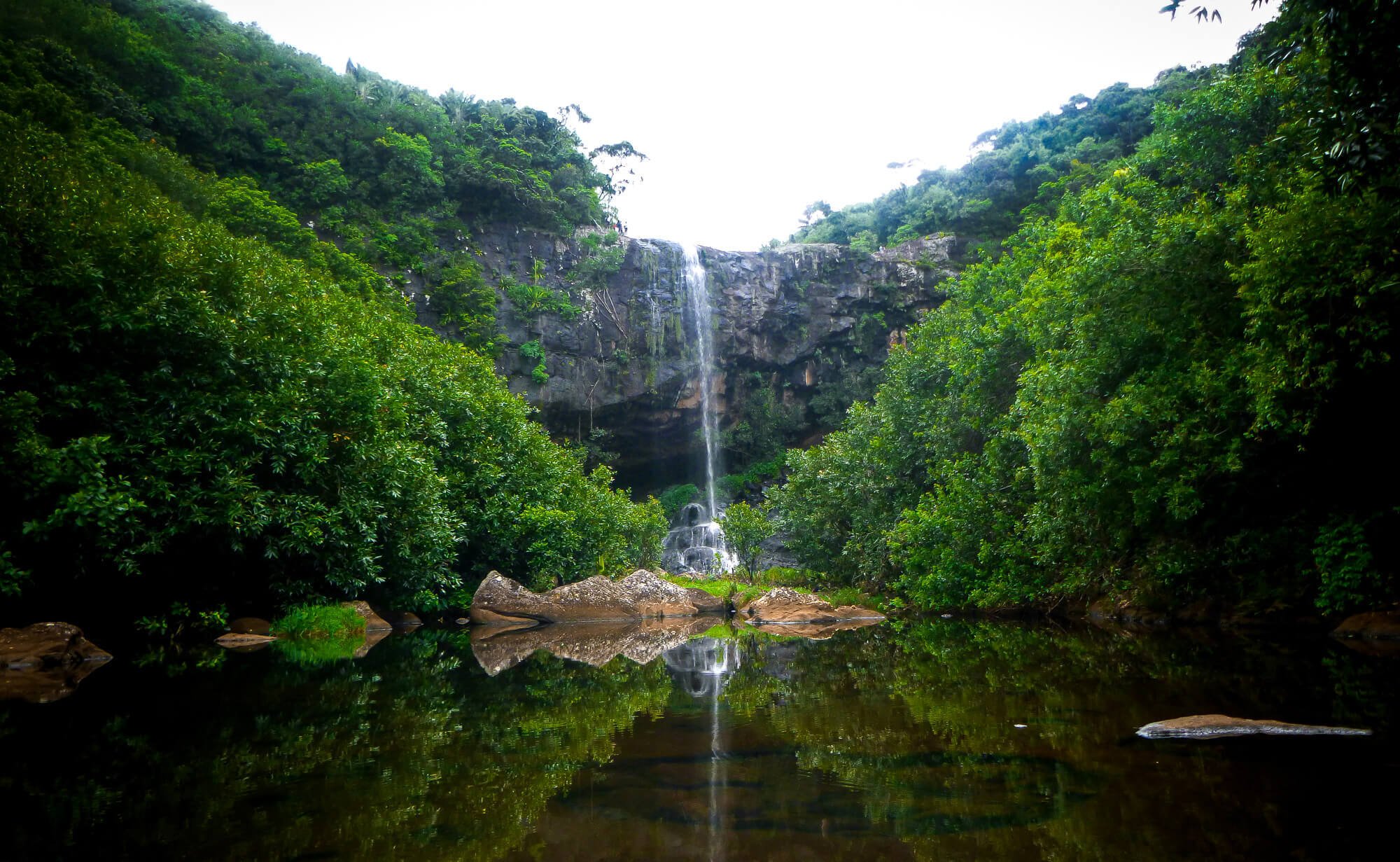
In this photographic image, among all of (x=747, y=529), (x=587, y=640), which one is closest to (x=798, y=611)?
(x=587, y=640)

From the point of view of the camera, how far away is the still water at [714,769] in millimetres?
2439

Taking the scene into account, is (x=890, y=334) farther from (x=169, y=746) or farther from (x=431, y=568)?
(x=169, y=746)

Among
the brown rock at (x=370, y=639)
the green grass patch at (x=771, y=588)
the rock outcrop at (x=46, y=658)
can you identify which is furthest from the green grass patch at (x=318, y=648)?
the green grass patch at (x=771, y=588)

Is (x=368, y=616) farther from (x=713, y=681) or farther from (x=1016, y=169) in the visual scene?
(x=1016, y=169)

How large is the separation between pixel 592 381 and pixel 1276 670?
29894 millimetres

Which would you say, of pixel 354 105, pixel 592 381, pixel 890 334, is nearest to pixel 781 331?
pixel 890 334

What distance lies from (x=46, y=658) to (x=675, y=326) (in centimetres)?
2916

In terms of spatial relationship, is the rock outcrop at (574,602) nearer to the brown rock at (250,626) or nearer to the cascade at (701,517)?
the brown rock at (250,626)

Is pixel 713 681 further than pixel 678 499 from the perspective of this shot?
No

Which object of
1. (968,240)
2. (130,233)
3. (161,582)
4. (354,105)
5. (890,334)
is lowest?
(161,582)

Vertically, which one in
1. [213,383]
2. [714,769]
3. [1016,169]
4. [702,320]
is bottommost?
[714,769]

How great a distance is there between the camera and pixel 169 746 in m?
3.98

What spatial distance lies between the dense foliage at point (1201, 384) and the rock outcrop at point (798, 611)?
155 cm

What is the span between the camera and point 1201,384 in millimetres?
10188
